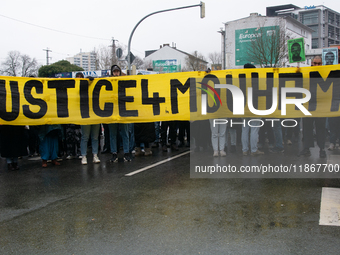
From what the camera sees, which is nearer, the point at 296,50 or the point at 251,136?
the point at 251,136

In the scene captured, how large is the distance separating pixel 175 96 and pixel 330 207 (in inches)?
164

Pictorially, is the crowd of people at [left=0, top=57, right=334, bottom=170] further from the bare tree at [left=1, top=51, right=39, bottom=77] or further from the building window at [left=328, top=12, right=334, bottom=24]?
the building window at [left=328, top=12, right=334, bottom=24]

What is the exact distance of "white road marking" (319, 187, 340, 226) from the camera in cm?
375

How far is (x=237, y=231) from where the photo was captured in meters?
3.56

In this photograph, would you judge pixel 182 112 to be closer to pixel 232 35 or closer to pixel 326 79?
pixel 326 79

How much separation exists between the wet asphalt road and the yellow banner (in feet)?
5.34

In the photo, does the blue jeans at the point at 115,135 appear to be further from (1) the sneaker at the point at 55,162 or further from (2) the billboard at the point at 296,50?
(2) the billboard at the point at 296,50

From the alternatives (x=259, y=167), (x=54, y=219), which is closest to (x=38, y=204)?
(x=54, y=219)

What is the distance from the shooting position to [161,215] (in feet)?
13.5

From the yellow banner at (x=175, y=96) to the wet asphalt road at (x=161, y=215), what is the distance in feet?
5.34

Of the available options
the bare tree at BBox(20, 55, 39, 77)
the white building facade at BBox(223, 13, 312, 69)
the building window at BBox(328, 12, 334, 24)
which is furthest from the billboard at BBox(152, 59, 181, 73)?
the building window at BBox(328, 12, 334, 24)

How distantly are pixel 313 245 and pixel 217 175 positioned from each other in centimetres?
300

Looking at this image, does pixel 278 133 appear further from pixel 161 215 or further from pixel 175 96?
pixel 161 215

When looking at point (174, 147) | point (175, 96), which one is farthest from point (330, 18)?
point (175, 96)
